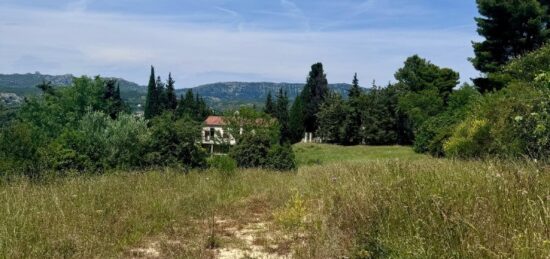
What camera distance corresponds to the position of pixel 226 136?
58000 mm

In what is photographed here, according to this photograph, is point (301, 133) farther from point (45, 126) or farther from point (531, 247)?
point (531, 247)

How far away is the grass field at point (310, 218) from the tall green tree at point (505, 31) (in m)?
30.5

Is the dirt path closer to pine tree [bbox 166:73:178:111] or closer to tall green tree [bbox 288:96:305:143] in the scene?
tall green tree [bbox 288:96:305:143]

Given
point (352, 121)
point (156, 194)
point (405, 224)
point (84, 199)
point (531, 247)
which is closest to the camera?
point (531, 247)

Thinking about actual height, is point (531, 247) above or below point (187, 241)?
Answer: above

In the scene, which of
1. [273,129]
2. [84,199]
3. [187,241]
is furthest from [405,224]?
[273,129]

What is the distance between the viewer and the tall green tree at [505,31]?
107 ft

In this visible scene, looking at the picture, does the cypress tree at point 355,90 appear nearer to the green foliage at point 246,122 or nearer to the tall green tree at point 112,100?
the green foliage at point 246,122

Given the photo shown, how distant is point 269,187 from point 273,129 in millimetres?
45206

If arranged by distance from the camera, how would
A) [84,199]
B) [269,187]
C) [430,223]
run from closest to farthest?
[430,223] → [84,199] → [269,187]

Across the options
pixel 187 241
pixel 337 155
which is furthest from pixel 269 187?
pixel 337 155

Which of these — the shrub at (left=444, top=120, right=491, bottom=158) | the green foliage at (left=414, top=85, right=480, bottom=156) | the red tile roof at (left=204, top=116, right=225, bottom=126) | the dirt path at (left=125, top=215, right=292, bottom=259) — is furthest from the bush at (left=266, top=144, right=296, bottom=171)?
the red tile roof at (left=204, top=116, right=225, bottom=126)

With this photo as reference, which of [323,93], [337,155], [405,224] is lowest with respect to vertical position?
[337,155]

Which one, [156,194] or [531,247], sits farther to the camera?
[156,194]
